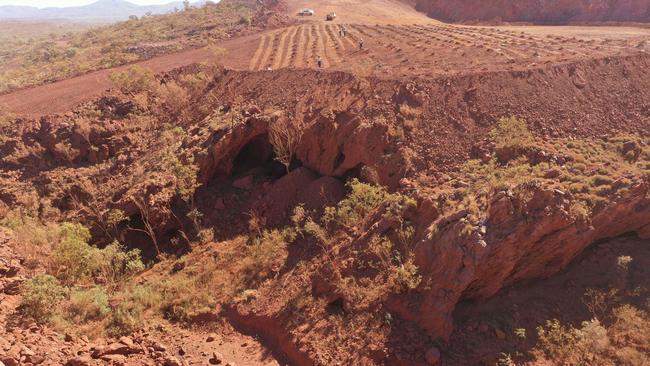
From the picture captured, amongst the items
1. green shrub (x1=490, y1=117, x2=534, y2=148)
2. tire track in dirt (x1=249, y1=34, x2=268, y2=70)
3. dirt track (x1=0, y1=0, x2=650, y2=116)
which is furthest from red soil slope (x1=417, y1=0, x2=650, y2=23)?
green shrub (x1=490, y1=117, x2=534, y2=148)

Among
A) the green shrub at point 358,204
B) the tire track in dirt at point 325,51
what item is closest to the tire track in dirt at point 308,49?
the tire track in dirt at point 325,51

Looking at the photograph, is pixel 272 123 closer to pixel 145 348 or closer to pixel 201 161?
pixel 201 161

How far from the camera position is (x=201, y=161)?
64.5 ft

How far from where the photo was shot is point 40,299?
11969 millimetres

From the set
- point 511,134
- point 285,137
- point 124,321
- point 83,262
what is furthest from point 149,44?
point 511,134

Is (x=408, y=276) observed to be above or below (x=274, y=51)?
below

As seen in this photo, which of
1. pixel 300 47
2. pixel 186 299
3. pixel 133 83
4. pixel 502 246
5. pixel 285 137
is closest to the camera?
pixel 502 246

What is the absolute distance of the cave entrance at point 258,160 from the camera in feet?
69.5

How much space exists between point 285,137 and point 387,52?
9.83 m

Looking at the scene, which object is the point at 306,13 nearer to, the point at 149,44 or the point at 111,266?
the point at 149,44

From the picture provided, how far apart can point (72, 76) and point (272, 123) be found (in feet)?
69.4

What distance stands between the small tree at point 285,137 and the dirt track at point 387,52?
458 cm

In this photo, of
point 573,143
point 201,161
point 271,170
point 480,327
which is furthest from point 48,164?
point 573,143

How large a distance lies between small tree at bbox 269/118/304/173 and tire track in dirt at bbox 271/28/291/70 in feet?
21.4
